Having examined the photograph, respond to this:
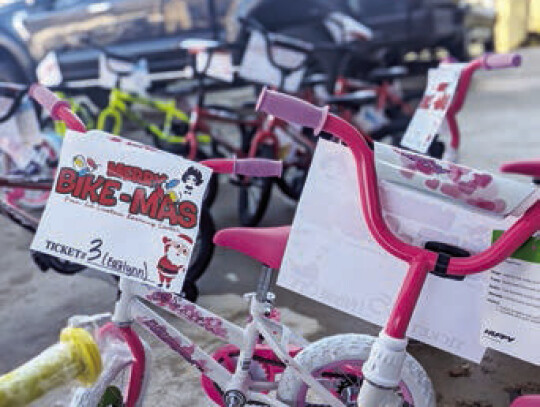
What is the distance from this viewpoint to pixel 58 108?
1.53 metres

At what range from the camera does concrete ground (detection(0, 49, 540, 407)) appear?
2152 millimetres

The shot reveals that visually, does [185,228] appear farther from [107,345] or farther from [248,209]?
[248,209]

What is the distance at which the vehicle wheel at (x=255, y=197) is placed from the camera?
3.41 m

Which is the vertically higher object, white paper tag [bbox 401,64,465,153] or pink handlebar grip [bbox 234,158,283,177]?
white paper tag [bbox 401,64,465,153]

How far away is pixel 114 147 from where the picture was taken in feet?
4.45

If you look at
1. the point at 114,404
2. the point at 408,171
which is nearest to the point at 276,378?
the point at 114,404

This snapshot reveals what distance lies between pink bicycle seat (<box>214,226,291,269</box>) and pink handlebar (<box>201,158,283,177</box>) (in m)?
0.15

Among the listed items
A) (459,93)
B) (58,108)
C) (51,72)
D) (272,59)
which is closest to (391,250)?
(58,108)

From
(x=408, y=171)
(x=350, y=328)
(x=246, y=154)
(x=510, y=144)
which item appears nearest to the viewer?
(x=408, y=171)

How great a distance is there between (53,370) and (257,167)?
0.76m

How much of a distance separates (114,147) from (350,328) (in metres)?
1.53

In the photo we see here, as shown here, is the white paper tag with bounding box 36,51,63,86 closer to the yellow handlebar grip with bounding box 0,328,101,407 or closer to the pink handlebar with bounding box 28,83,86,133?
the pink handlebar with bounding box 28,83,86,133

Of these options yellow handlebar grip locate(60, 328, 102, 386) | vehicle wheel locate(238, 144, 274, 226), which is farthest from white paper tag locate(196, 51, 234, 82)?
yellow handlebar grip locate(60, 328, 102, 386)

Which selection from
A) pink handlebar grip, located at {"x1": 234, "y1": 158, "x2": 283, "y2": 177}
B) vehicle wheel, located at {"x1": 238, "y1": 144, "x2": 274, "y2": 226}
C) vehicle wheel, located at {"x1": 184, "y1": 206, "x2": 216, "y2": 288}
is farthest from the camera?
vehicle wheel, located at {"x1": 238, "y1": 144, "x2": 274, "y2": 226}
